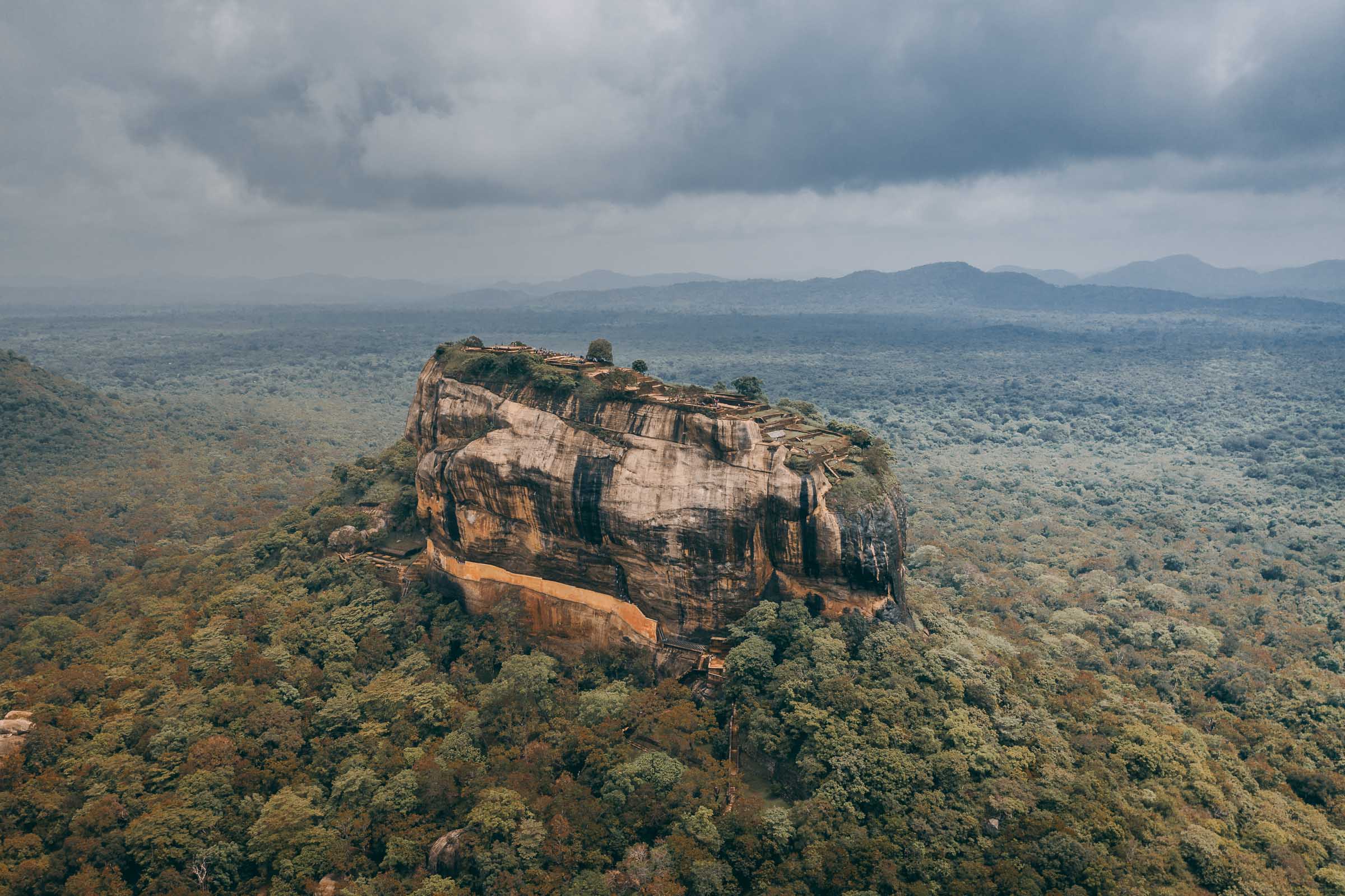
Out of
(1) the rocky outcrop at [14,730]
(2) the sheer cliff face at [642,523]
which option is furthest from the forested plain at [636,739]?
(2) the sheer cliff face at [642,523]

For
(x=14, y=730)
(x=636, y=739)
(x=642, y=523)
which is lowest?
(x=636, y=739)

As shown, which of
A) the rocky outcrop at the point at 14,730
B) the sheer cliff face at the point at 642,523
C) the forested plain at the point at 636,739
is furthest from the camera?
the sheer cliff face at the point at 642,523

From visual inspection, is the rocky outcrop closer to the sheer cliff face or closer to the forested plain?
the forested plain

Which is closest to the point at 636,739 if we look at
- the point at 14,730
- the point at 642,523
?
the point at 642,523

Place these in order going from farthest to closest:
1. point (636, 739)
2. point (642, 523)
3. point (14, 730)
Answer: point (642, 523)
point (636, 739)
point (14, 730)

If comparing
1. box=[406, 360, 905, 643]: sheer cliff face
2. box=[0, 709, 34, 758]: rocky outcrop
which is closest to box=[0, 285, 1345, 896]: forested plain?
box=[0, 709, 34, 758]: rocky outcrop

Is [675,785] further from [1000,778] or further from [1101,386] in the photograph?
[1101,386]

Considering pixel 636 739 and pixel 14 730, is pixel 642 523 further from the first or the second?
pixel 14 730

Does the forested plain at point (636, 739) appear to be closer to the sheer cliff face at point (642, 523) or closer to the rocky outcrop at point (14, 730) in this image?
the rocky outcrop at point (14, 730)
